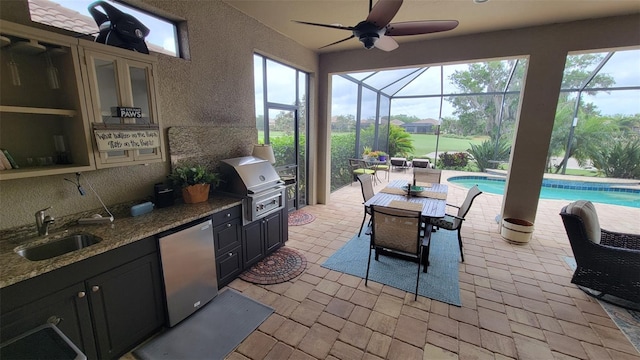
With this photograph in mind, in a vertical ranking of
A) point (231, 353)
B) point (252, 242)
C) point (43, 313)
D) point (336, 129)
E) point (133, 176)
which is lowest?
point (231, 353)

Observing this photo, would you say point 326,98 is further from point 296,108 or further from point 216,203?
point 216,203

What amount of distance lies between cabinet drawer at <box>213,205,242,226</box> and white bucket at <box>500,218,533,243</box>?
12.0 ft

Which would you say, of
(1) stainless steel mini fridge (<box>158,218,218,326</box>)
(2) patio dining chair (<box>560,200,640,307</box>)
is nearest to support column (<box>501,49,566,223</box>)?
(2) patio dining chair (<box>560,200,640,307</box>)

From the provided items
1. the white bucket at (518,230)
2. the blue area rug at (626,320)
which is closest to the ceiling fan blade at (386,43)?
the white bucket at (518,230)

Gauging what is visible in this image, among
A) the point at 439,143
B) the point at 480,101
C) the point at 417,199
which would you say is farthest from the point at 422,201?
the point at 480,101

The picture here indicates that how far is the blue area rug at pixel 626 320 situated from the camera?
1973 millimetres

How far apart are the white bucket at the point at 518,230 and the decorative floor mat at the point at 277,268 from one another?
9.60 feet

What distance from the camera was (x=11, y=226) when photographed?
→ 1637 millimetres

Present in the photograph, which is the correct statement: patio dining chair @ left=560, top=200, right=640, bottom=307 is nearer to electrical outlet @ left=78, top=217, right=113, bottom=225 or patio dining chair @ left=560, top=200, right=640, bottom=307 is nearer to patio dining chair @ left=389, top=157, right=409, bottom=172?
electrical outlet @ left=78, top=217, right=113, bottom=225

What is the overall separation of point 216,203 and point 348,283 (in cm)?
157

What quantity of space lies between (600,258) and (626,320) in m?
0.50

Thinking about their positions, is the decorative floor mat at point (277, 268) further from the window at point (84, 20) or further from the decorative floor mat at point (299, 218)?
the window at point (84, 20)

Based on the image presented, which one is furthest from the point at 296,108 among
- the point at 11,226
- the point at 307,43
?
the point at 11,226

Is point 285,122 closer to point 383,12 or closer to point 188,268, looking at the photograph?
point 383,12
